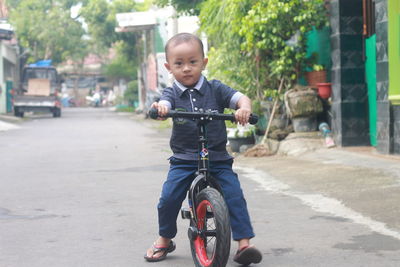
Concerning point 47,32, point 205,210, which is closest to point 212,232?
point 205,210

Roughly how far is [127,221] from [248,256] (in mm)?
2149

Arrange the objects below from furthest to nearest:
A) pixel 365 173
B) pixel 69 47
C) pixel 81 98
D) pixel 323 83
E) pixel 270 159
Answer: pixel 81 98, pixel 69 47, pixel 323 83, pixel 270 159, pixel 365 173

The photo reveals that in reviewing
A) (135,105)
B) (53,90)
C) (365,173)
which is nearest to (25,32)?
(135,105)

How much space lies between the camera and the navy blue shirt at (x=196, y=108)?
4.73m

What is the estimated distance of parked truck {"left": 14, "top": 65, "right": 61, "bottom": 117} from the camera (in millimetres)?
35375

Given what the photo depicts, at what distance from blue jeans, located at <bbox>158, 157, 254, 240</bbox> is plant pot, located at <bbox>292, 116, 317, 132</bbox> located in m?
8.16

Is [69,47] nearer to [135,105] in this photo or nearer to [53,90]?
[135,105]

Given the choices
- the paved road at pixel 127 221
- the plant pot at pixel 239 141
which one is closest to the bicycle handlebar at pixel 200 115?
the paved road at pixel 127 221

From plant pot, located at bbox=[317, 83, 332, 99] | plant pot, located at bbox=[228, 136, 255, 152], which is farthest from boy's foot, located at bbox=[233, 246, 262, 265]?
plant pot, located at bbox=[228, 136, 255, 152]

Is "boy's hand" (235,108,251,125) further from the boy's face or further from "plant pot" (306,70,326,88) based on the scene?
"plant pot" (306,70,326,88)

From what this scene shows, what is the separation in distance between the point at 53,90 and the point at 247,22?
85.0 ft

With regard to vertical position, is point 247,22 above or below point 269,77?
above

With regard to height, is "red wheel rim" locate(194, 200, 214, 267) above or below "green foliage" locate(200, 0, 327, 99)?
below

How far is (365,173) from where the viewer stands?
8.98 meters
